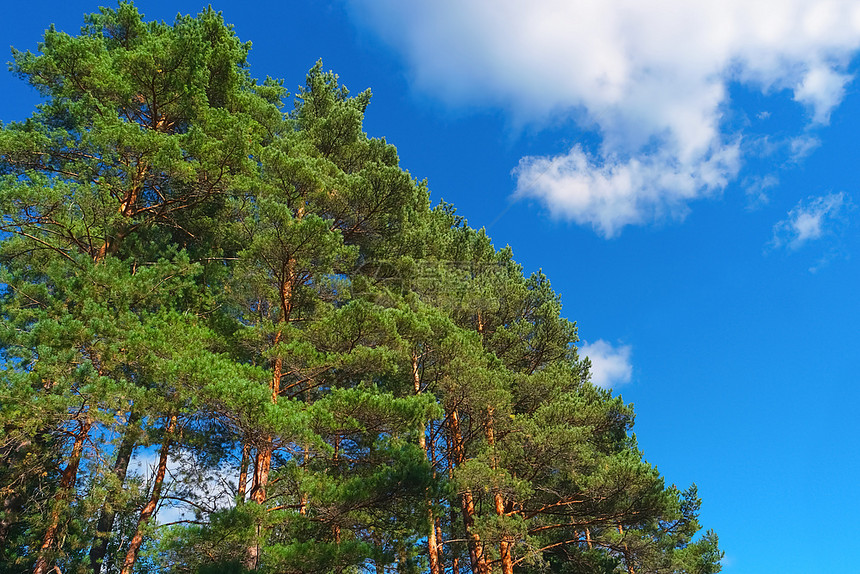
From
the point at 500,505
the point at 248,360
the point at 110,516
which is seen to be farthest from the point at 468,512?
the point at 110,516

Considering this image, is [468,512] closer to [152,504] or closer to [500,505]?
[500,505]

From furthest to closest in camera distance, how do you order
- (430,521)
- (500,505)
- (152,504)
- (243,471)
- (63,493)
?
(500,505) < (243,471) < (152,504) < (430,521) < (63,493)

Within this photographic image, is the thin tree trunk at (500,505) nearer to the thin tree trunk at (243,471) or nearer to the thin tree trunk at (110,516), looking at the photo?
the thin tree trunk at (243,471)

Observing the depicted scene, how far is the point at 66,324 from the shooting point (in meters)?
6.86

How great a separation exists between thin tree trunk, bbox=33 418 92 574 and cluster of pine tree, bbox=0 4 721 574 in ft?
0.12

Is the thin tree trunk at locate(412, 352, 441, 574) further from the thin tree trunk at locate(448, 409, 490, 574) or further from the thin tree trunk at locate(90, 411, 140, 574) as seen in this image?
the thin tree trunk at locate(90, 411, 140, 574)

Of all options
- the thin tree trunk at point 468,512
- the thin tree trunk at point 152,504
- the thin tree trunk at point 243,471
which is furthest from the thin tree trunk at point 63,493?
the thin tree trunk at point 468,512

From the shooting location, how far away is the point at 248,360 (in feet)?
32.5

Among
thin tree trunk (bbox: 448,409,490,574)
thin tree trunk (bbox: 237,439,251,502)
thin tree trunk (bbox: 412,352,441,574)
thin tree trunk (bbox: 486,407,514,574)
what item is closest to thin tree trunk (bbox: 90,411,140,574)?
Result: thin tree trunk (bbox: 237,439,251,502)

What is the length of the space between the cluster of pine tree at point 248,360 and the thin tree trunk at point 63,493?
0.04 meters

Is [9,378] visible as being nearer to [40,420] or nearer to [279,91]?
[40,420]

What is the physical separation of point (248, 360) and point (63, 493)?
355 centimetres

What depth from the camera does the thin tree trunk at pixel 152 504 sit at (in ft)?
24.9

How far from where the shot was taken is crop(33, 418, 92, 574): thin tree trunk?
6734mm
